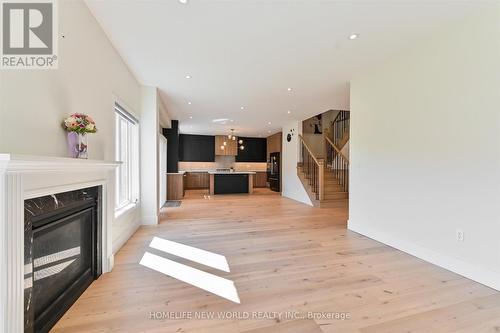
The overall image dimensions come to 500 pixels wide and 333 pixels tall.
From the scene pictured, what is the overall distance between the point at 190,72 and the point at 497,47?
370 centimetres

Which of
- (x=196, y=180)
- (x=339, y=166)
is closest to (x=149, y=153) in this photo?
(x=339, y=166)

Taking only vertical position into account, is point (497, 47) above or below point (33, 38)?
above

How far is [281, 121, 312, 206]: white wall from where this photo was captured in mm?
7246

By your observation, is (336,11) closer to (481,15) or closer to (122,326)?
(481,15)

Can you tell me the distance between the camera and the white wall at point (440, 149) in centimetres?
212

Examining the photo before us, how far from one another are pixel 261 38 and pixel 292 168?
565 centimetres

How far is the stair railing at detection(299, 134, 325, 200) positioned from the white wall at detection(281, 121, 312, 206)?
24 centimetres

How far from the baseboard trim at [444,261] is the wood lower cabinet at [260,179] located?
7710 mm

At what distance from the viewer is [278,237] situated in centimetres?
353

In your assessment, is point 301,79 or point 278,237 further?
point 301,79

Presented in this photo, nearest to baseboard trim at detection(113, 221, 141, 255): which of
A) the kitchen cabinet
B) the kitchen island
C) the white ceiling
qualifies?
the white ceiling

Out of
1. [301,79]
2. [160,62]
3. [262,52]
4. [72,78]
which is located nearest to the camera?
[72,78]

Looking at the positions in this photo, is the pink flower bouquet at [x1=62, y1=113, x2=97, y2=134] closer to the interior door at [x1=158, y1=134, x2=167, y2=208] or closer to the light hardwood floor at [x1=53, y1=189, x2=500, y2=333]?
the light hardwood floor at [x1=53, y1=189, x2=500, y2=333]

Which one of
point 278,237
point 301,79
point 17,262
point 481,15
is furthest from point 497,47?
point 17,262
